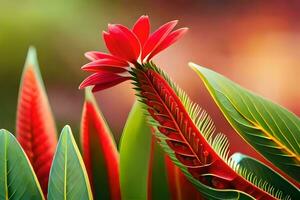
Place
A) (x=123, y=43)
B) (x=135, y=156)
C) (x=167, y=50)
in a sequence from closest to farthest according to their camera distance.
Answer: (x=123, y=43) < (x=135, y=156) < (x=167, y=50)

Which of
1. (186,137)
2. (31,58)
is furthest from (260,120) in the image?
(31,58)

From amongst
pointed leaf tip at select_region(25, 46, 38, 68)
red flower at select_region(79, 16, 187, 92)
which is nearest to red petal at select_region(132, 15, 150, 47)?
red flower at select_region(79, 16, 187, 92)

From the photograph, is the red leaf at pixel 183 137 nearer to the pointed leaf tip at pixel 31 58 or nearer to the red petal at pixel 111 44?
the red petal at pixel 111 44

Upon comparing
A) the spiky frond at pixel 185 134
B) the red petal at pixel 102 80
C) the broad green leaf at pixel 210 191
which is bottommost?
the broad green leaf at pixel 210 191

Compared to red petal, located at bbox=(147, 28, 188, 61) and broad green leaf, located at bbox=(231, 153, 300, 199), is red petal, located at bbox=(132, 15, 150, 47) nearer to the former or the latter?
red petal, located at bbox=(147, 28, 188, 61)

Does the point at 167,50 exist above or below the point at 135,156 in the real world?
above

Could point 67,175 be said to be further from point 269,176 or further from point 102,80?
point 269,176

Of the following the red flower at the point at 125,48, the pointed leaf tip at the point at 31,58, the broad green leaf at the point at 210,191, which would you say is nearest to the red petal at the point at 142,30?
the red flower at the point at 125,48
